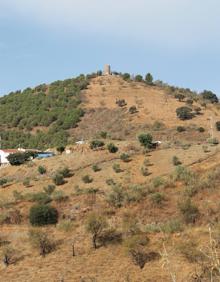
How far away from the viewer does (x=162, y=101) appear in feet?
297

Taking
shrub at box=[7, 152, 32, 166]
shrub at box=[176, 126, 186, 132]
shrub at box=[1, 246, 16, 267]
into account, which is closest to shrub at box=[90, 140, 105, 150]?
shrub at box=[7, 152, 32, 166]

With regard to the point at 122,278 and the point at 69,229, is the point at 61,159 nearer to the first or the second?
the point at 69,229

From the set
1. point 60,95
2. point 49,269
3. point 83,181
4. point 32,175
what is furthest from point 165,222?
point 60,95

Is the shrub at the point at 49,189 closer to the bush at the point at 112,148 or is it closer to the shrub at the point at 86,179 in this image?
the shrub at the point at 86,179

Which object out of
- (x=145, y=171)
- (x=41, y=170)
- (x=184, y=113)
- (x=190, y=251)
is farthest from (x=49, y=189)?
(x=184, y=113)

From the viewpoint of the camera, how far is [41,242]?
3117cm

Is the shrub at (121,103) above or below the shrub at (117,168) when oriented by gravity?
above

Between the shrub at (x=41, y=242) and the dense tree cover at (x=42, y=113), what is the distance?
48.0 metres

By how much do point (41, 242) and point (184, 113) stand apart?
51.8 m

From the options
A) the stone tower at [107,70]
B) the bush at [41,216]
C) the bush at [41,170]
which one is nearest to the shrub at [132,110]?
the stone tower at [107,70]

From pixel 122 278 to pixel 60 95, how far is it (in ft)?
258

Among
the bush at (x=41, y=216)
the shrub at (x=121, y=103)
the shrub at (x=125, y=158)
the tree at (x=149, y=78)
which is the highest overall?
the tree at (x=149, y=78)

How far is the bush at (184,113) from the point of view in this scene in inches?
3115

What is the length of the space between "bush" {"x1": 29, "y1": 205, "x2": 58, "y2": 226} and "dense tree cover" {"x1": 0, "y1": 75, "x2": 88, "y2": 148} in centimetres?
4115
